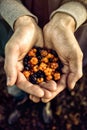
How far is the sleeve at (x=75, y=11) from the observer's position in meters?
1.19

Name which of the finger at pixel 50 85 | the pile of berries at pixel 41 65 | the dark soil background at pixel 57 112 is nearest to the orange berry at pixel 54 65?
the pile of berries at pixel 41 65

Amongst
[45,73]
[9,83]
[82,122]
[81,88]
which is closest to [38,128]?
[82,122]

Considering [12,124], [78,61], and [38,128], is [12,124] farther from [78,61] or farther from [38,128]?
[78,61]

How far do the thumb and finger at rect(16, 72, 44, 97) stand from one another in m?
0.05

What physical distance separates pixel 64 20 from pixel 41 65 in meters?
0.21

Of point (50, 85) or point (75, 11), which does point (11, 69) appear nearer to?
point (50, 85)

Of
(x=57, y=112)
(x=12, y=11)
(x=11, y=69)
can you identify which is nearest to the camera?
(x=11, y=69)

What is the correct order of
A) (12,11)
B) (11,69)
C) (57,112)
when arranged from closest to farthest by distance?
(11,69) < (12,11) < (57,112)

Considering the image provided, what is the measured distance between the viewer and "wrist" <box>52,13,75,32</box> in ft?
3.95

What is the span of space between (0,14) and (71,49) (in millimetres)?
357

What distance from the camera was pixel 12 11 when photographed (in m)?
1.21

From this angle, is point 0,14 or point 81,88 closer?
point 0,14

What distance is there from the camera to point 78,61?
3.59ft

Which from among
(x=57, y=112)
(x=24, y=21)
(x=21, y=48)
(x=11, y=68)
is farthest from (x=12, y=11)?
(x=57, y=112)
